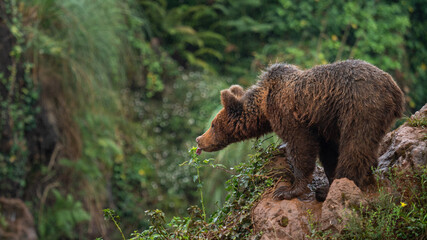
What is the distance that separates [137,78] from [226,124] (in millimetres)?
7112

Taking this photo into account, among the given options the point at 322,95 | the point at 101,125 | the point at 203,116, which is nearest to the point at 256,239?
the point at 322,95

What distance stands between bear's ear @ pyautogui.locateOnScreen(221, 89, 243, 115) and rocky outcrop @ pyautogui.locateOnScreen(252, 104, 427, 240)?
681 millimetres

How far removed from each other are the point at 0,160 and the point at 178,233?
5445mm

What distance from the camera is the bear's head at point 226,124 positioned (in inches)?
186

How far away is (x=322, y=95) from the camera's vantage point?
397 cm

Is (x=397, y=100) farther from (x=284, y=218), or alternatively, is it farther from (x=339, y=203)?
(x=284, y=218)

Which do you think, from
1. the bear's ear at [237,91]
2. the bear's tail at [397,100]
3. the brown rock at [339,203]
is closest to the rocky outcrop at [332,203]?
the brown rock at [339,203]

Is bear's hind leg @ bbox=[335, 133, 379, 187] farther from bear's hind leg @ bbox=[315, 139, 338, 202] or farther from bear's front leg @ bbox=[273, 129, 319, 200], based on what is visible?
bear's hind leg @ bbox=[315, 139, 338, 202]

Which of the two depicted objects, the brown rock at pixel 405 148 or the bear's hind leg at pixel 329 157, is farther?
the bear's hind leg at pixel 329 157

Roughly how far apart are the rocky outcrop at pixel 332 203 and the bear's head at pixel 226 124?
0.63m

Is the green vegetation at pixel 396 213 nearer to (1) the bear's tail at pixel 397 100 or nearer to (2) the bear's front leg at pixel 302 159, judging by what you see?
(1) the bear's tail at pixel 397 100

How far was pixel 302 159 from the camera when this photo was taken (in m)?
4.00

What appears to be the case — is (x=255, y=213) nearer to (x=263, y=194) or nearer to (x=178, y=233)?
(x=263, y=194)

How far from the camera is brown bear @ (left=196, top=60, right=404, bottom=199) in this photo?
370 cm
